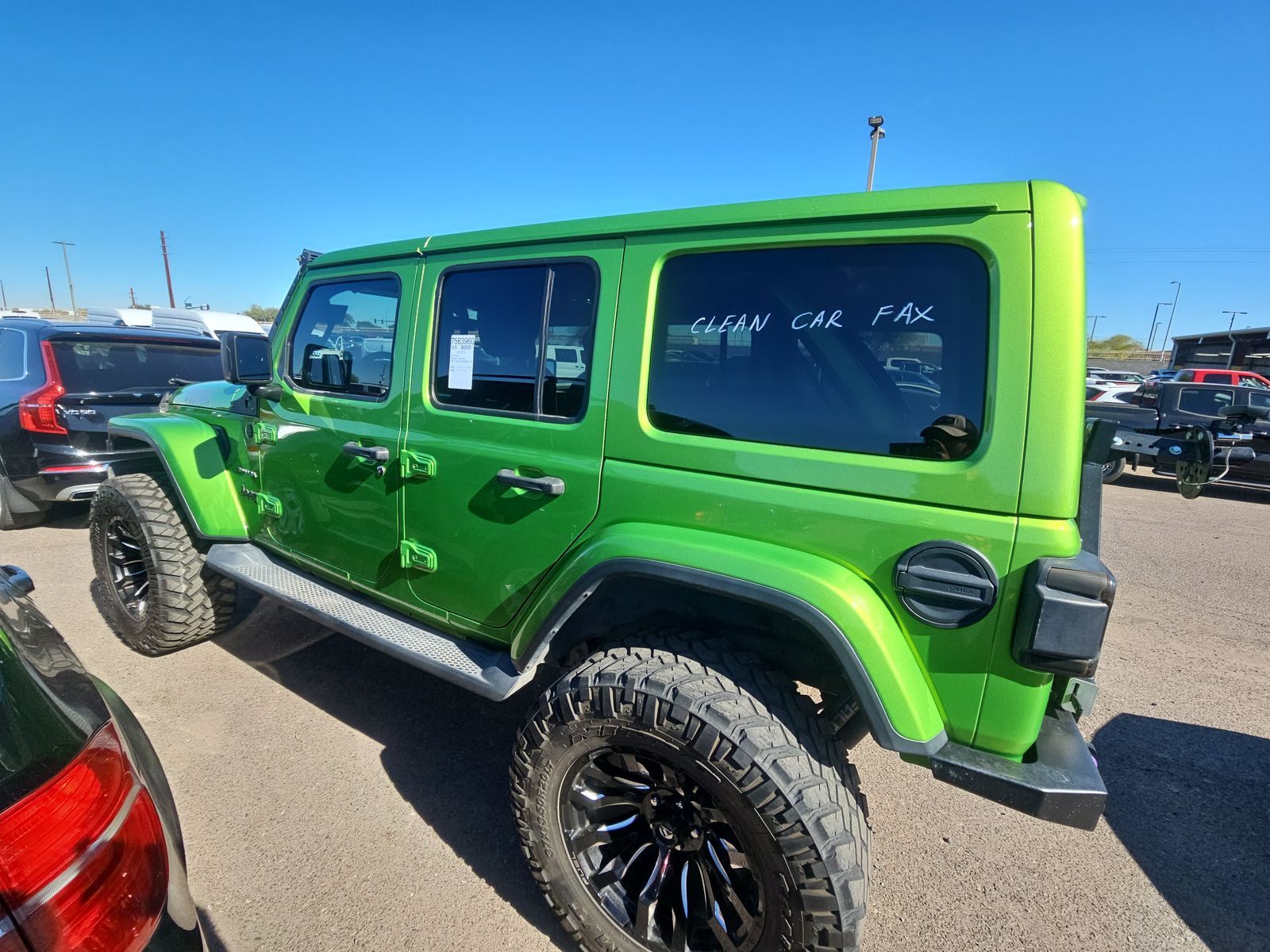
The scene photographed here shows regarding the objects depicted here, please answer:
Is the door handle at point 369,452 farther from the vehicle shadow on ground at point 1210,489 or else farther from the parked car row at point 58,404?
the vehicle shadow on ground at point 1210,489

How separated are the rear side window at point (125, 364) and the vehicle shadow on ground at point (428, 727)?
2.54m

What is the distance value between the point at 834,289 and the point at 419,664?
187cm

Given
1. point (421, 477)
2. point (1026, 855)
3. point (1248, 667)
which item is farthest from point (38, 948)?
point (1248, 667)

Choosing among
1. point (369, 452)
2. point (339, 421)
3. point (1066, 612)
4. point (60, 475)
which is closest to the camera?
point (1066, 612)

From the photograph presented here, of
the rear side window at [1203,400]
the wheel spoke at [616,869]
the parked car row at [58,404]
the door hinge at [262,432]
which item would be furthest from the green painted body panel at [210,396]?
the rear side window at [1203,400]

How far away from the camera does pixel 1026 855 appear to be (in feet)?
7.50

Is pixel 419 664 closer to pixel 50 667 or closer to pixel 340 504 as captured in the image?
pixel 340 504

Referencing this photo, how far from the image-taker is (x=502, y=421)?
2.16m

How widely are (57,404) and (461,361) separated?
4.69 m

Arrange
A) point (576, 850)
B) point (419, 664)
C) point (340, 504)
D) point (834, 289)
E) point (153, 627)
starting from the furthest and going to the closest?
point (153, 627), point (340, 504), point (419, 664), point (576, 850), point (834, 289)

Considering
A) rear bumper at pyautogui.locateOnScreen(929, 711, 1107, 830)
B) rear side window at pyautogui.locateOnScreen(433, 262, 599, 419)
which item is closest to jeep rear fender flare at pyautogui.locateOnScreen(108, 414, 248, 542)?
rear side window at pyautogui.locateOnScreen(433, 262, 599, 419)

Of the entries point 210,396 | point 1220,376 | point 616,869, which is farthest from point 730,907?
point 1220,376

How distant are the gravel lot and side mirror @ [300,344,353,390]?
1.58 metres

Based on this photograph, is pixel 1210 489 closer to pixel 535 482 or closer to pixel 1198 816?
pixel 1198 816
